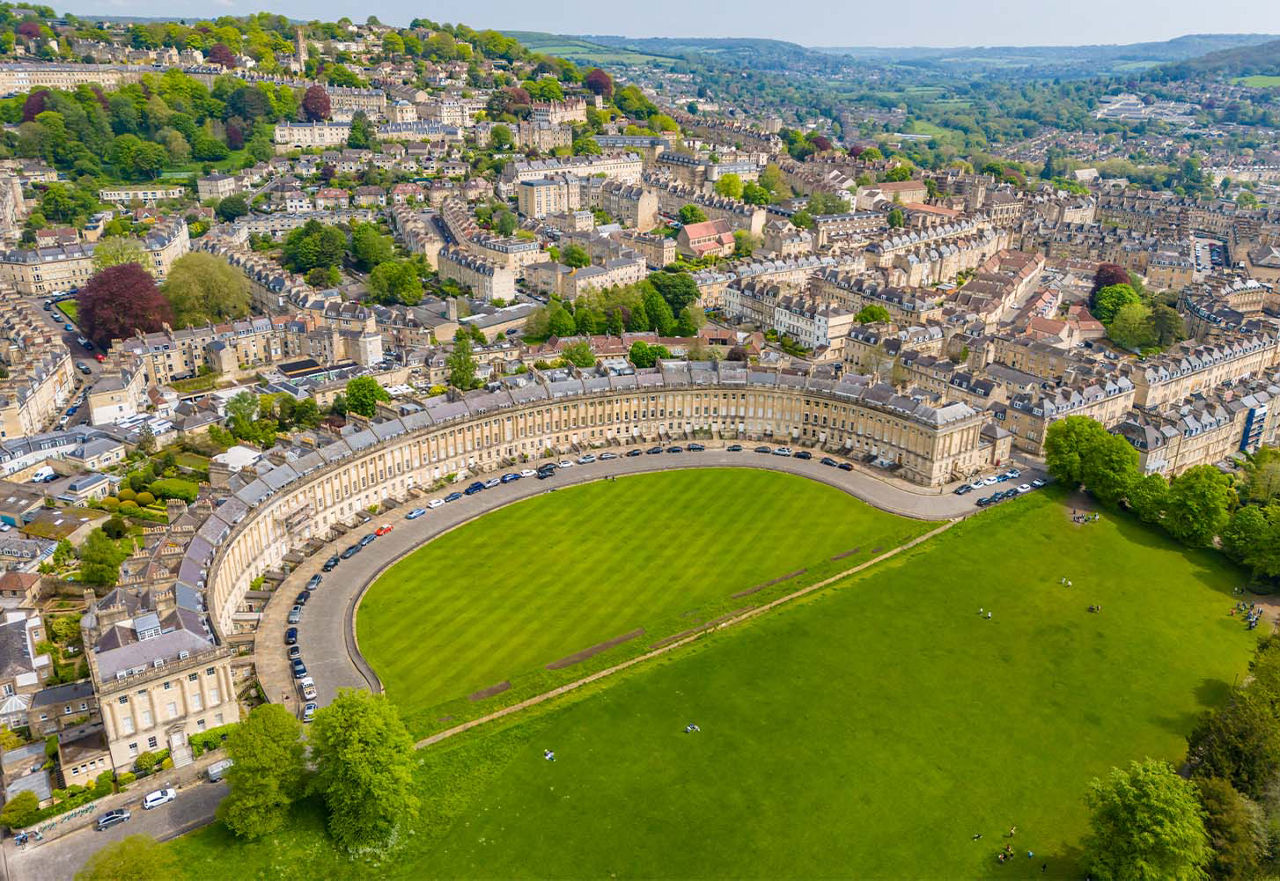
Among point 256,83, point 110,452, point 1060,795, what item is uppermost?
point 256,83

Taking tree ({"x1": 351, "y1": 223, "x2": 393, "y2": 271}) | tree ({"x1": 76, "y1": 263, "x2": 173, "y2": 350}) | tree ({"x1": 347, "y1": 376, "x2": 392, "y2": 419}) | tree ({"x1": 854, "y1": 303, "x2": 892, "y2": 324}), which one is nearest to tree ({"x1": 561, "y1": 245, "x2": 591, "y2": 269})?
tree ({"x1": 351, "y1": 223, "x2": 393, "y2": 271})

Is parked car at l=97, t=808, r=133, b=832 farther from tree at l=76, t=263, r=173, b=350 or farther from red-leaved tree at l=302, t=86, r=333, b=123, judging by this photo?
red-leaved tree at l=302, t=86, r=333, b=123

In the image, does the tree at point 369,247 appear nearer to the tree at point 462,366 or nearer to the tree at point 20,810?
the tree at point 462,366

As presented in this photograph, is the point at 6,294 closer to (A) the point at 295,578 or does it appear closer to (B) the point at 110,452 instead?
(B) the point at 110,452

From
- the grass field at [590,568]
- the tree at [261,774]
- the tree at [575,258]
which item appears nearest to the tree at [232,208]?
the tree at [575,258]

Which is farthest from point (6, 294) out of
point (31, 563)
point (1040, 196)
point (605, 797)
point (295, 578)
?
point (1040, 196)

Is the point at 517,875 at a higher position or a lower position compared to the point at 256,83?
lower

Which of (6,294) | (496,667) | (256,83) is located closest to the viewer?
(496,667)

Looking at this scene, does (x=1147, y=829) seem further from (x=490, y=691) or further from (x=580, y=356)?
(x=580, y=356)

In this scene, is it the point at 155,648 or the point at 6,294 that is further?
the point at 6,294
